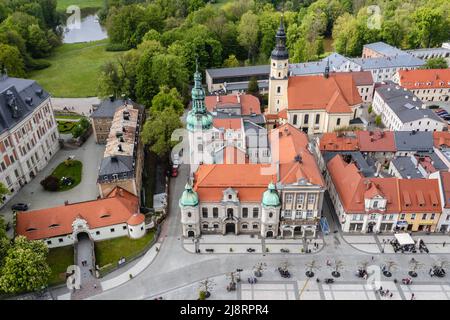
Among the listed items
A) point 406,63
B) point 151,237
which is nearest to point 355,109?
point 406,63

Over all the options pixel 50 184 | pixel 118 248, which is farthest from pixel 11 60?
pixel 118 248

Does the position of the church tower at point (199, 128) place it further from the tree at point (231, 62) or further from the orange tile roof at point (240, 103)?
the tree at point (231, 62)

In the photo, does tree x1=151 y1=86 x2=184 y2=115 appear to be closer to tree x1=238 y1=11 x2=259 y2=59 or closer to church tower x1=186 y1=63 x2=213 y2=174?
church tower x1=186 y1=63 x2=213 y2=174

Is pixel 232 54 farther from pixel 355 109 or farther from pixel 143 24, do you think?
pixel 355 109

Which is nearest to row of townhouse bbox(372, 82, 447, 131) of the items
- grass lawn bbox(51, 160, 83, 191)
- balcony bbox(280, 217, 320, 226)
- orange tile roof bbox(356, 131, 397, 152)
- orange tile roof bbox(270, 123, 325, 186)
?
orange tile roof bbox(356, 131, 397, 152)

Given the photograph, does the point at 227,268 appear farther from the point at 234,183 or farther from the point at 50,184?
the point at 50,184

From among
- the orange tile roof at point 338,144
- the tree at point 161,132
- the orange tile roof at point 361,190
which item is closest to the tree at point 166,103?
the tree at point 161,132

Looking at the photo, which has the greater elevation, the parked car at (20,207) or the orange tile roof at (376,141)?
the orange tile roof at (376,141)
